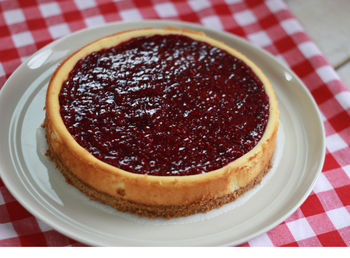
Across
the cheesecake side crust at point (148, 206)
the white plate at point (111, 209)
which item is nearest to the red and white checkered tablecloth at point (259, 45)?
the white plate at point (111, 209)

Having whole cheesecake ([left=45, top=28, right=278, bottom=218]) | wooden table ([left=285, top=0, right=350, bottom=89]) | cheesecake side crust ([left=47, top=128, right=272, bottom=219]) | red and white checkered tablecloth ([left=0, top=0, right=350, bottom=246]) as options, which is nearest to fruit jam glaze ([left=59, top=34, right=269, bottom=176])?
whole cheesecake ([left=45, top=28, right=278, bottom=218])

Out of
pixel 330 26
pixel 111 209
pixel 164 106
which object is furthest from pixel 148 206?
pixel 330 26

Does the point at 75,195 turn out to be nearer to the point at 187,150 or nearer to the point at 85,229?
the point at 85,229

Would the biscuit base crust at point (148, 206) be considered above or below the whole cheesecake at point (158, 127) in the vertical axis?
below

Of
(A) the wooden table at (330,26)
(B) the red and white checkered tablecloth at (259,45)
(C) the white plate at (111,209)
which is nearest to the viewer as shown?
(C) the white plate at (111,209)

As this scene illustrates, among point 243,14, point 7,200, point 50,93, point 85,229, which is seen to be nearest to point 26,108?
point 50,93

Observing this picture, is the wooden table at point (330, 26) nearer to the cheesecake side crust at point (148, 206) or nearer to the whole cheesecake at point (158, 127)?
the whole cheesecake at point (158, 127)

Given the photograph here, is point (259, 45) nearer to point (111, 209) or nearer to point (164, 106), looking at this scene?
point (164, 106)

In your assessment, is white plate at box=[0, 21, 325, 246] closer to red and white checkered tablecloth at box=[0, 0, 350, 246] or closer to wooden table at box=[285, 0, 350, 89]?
red and white checkered tablecloth at box=[0, 0, 350, 246]
